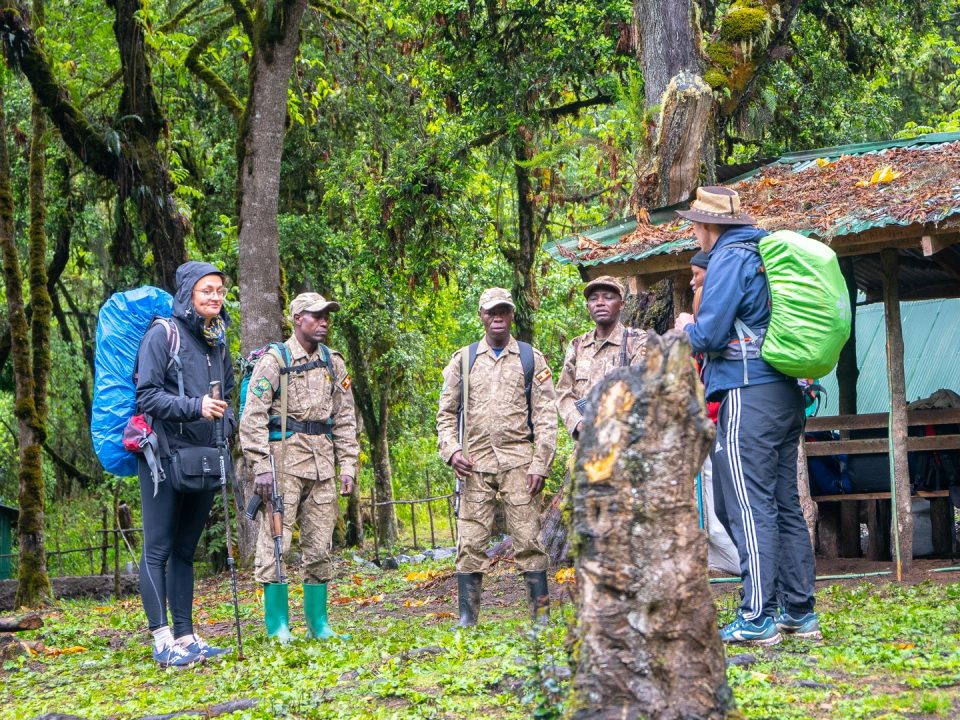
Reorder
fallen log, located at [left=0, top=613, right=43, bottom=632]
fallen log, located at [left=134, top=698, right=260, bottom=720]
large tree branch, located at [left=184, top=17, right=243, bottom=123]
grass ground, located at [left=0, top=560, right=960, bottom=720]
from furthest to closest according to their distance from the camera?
large tree branch, located at [left=184, top=17, right=243, bottom=123] < fallen log, located at [left=0, top=613, right=43, bottom=632] < fallen log, located at [left=134, top=698, right=260, bottom=720] < grass ground, located at [left=0, top=560, right=960, bottom=720]

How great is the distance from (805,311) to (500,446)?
2387 millimetres

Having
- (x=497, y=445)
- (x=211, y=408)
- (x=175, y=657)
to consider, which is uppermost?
(x=211, y=408)

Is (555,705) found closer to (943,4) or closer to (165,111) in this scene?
(165,111)

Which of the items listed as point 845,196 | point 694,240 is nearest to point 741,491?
point 694,240

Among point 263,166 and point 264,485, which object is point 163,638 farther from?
point 263,166


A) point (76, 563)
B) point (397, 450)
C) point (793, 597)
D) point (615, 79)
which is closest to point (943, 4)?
point (615, 79)

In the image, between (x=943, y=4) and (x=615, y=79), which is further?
(x=943, y=4)

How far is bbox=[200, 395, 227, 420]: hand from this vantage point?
640 cm

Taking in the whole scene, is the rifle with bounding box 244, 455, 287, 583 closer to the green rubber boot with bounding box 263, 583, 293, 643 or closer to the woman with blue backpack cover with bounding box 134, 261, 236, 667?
the green rubber boot with bounding box 263, 583, 293, 643

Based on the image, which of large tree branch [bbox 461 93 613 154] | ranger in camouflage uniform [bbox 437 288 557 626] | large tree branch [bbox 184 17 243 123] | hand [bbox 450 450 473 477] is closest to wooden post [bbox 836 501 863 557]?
ranger in camouflage uniform [bbox 437 288 557 626]

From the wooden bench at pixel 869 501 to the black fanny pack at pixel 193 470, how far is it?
5.75 metres

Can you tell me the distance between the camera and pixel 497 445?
24.1 feet

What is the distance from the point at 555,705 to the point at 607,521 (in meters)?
0.67

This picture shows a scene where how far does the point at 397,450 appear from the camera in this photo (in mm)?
27438
